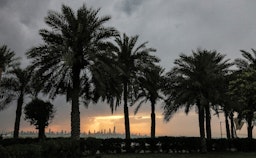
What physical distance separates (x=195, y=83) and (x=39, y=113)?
20324 millimetres

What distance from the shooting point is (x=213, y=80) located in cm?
3041

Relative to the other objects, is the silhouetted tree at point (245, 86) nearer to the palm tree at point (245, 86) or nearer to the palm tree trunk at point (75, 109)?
the palm tree at point (245, 86)

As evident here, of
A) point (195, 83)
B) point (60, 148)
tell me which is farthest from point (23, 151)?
point (195, 83)

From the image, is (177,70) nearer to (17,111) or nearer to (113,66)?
(113,66)

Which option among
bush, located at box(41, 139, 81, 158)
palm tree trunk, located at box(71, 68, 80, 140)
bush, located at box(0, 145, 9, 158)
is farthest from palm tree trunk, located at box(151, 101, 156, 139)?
bush, located at box(0, 145, 9, 158)

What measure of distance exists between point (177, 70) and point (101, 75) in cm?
985

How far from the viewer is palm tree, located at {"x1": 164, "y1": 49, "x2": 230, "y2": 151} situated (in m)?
30.4

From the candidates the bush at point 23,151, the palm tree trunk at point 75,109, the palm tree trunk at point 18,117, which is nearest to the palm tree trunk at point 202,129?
the palm tree trunk at point 75,109

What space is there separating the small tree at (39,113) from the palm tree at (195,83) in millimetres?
15909

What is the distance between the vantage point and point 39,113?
40.9 metres

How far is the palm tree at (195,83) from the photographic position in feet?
99.7

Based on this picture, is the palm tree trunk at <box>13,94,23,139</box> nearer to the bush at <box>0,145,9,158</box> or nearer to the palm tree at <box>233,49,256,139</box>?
the palm tree at <box>233,49,256,139</box>

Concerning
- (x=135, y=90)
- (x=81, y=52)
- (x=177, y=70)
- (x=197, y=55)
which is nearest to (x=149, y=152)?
(x=135, y=90)

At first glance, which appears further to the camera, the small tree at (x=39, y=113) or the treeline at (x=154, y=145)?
the small tree at (x=39, y=113)
